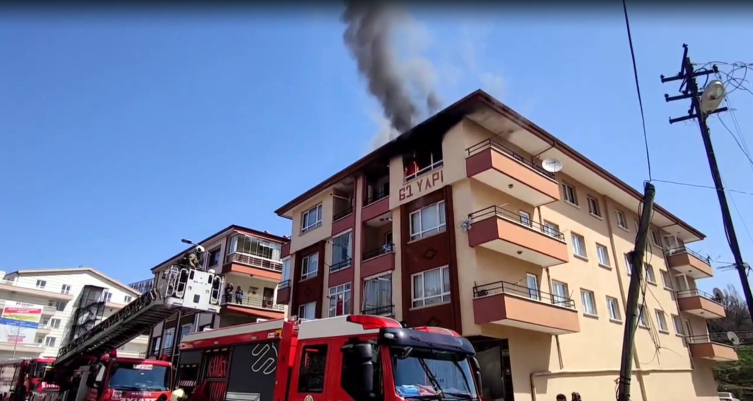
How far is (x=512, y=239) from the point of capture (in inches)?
683

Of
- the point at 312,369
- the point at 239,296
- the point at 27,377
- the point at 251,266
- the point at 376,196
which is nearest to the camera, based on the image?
the point at 312,369

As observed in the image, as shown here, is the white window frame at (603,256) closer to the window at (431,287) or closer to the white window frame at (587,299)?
the white window frame at (587,299)

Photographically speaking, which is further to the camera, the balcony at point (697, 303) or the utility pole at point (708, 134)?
the balcony at point (697, 303)

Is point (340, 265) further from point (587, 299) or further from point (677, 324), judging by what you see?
point (677, 324)

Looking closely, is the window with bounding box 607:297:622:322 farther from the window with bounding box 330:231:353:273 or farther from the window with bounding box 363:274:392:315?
the window with bounding box 330:231:353:273

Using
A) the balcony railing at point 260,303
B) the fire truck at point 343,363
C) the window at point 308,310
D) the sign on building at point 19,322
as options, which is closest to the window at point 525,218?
the window at point 308,310

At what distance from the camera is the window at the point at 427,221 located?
63.8 ft

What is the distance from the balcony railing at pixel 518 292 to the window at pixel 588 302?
4.10 feet

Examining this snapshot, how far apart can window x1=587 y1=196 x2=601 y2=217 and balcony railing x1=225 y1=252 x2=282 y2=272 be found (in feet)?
75.6

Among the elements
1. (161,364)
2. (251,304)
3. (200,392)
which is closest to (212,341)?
(200,392)

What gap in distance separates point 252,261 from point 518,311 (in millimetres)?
23514

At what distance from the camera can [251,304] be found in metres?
34.0

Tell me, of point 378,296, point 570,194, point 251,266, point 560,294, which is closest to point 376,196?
point 378,296

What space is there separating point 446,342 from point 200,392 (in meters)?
6.24
